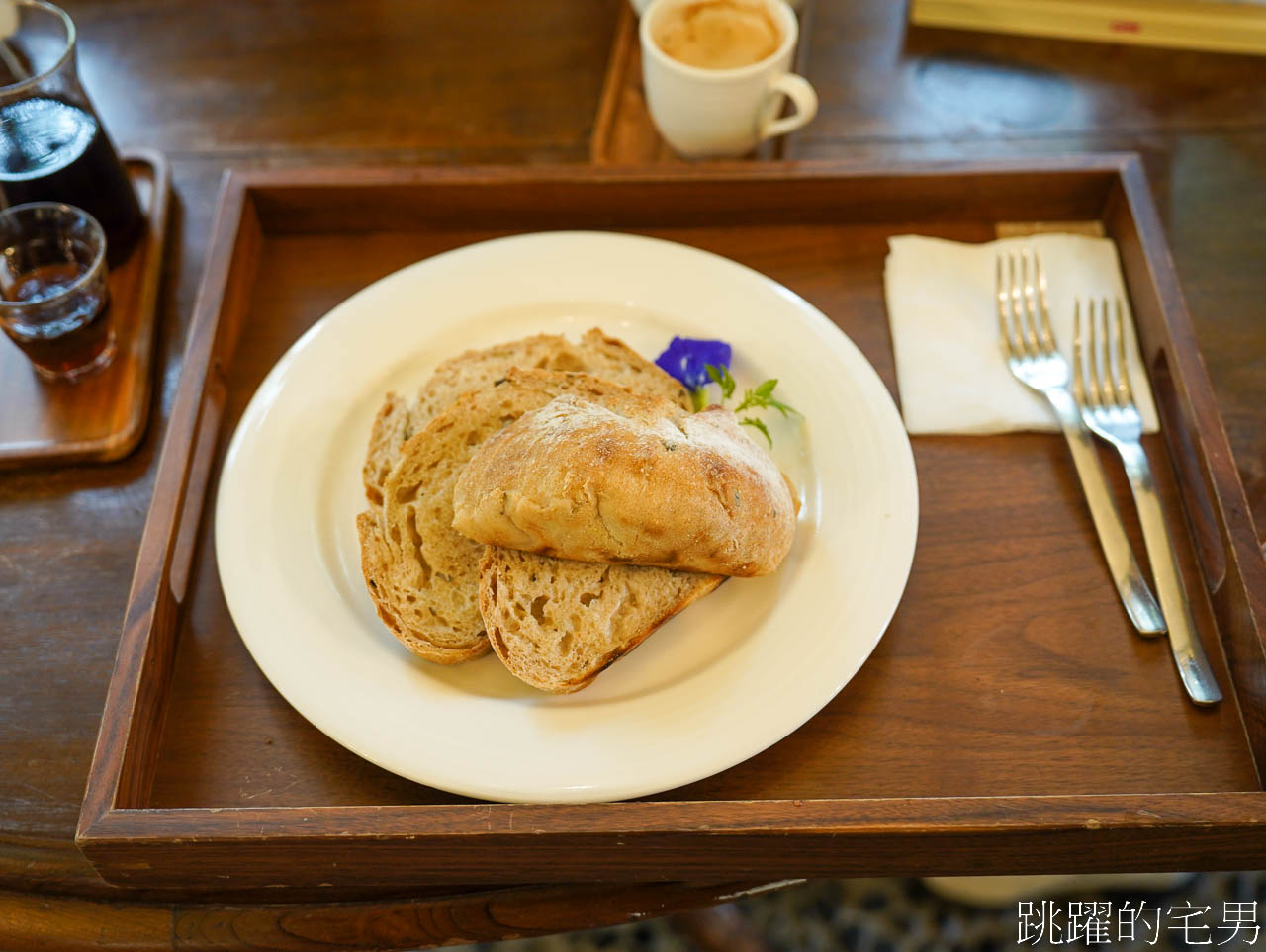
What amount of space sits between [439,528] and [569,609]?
0.63 feet

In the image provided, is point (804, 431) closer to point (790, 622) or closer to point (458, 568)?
point (790, 622)

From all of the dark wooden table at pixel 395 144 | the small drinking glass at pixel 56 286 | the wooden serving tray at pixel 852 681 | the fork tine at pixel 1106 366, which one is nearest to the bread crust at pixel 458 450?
the wooden serving tray at pixel 852 681

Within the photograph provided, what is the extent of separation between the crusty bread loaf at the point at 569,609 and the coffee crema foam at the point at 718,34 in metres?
0.88

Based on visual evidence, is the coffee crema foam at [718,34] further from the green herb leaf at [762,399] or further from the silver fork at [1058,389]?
the green herb leaf at [762,399]

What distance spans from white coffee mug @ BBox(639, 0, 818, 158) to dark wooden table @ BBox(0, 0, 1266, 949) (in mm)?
148

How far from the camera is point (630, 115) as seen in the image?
5.89 feet

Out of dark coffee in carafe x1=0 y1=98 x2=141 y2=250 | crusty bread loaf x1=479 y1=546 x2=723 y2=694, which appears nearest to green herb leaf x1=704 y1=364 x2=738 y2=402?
crusty bread loaf x1=479 y1=546 x2=723 y2=694

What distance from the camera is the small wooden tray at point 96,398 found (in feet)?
4.53

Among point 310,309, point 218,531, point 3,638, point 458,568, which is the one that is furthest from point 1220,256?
point 3,638

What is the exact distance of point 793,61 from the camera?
1.85m

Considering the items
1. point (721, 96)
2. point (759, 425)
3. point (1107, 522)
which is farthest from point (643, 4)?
point (1107, 522)

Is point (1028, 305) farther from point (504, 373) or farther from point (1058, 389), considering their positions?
point (504, 373)

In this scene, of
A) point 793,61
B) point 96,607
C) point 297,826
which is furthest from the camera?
point 793,61

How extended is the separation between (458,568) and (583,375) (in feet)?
0.89
